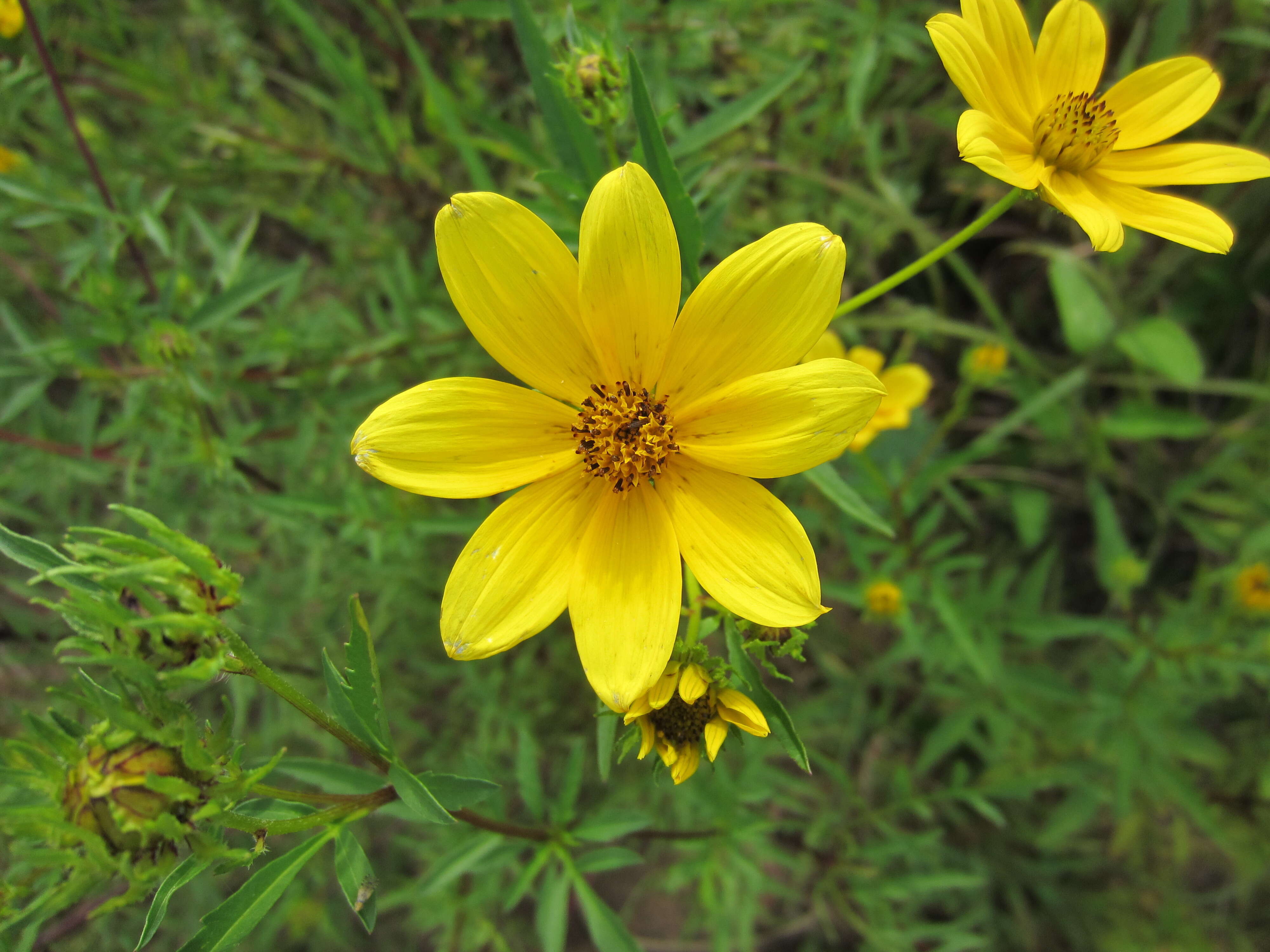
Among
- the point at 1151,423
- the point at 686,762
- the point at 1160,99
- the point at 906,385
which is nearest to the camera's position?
the point at 686,762

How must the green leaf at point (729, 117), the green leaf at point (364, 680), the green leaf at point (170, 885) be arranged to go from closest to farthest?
the green leaf at point (170, 885) < the green leaf at point (364, 680) < the green leaf at point (729, 117)

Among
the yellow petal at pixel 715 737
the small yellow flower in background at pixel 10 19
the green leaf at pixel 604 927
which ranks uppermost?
the small yellow flower in background at pixel 10 19

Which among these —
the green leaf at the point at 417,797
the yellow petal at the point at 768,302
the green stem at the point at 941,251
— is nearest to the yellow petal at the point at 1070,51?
the green stem at the point at 941,251

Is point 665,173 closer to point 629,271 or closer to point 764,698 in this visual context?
point 629,271

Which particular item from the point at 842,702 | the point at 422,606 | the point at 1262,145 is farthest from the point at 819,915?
the point at 1262,145

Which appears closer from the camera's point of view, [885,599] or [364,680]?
[364,680]

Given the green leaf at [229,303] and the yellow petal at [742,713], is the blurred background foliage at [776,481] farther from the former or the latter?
the yellow petal at [742,713]

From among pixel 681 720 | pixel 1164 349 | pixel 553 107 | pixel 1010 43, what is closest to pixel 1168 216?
pixel 1010 43
